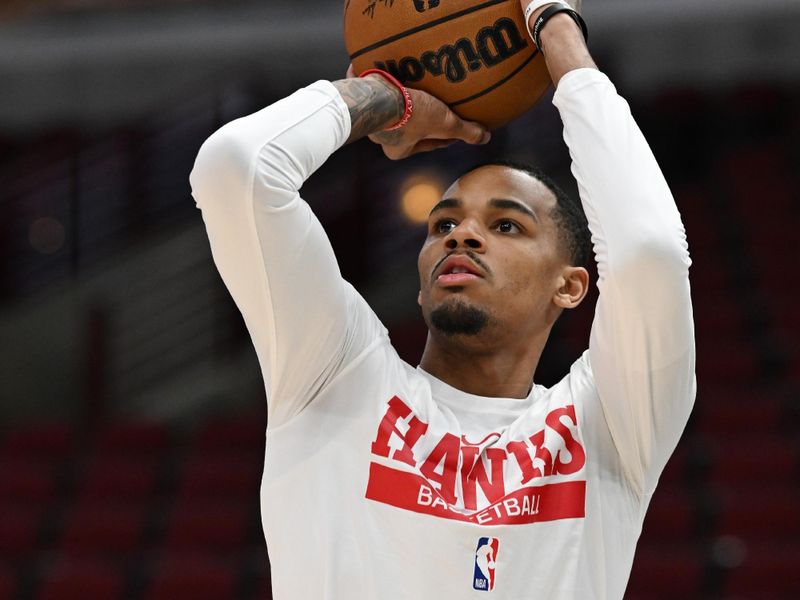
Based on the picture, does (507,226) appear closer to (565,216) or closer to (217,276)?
(565,216)

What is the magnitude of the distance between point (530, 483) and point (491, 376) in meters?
0.33

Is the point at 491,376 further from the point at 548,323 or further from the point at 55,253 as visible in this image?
the point at 55,253

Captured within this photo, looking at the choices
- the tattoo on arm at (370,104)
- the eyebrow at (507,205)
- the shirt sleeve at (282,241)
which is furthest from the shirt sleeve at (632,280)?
the shirt sleeve at (282,241)

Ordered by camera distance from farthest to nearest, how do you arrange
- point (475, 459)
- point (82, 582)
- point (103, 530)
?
point (103, 530), point (82, 582), point (475, 459)

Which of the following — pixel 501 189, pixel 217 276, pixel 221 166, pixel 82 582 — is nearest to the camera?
pixel 221 166

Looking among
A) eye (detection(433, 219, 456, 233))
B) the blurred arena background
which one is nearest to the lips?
eye (detection(433, 219, 456, 233))

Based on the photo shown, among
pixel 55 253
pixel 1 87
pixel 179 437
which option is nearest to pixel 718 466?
pixel 179 437

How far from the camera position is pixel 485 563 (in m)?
2.11

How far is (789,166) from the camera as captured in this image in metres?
9.44

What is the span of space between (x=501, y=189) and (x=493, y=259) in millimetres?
175

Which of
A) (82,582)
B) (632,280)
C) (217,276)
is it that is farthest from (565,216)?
(217,276)

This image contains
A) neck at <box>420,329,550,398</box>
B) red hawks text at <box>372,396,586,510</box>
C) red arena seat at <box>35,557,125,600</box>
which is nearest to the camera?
red hawks text at <box>372,396,586,510</box>

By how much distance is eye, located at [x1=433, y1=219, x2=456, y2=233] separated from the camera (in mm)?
2479

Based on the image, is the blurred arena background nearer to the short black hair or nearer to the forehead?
the short black hair
